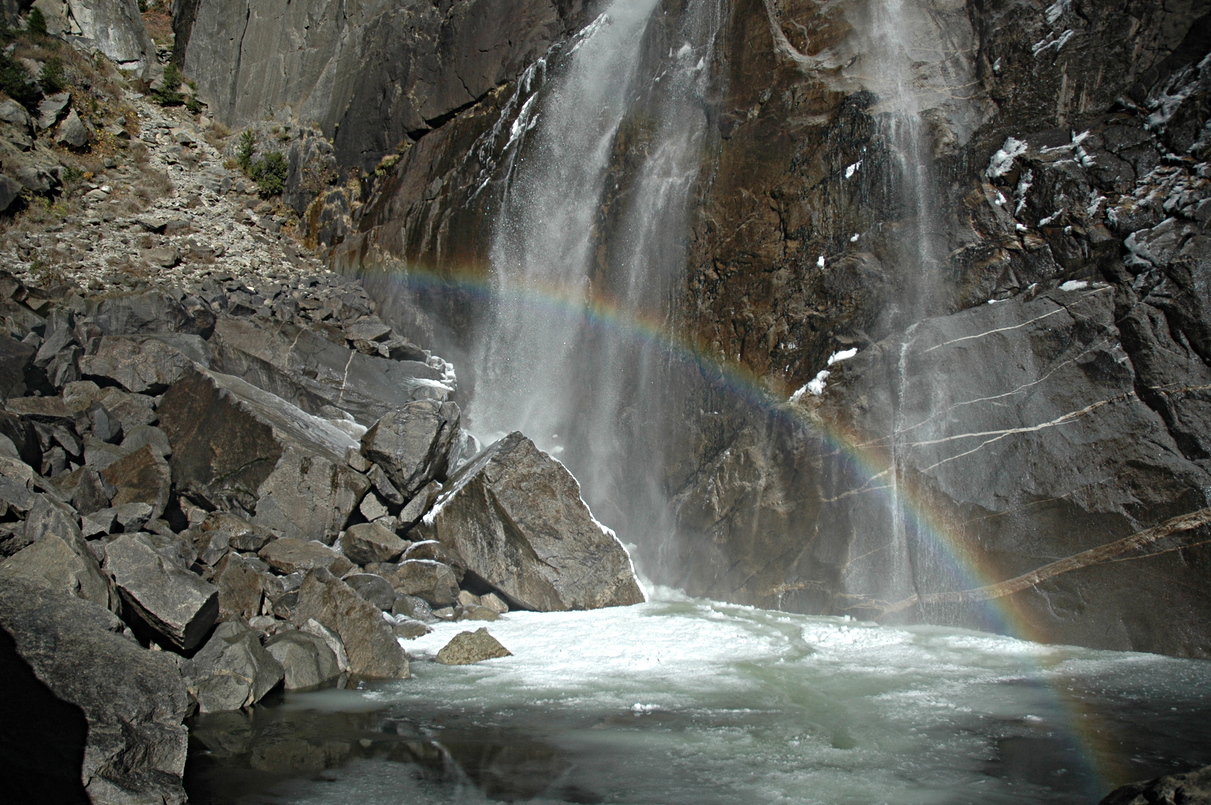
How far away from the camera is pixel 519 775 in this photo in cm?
506

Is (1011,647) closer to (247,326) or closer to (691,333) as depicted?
(691,333)

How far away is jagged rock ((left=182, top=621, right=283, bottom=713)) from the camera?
6.35 meters

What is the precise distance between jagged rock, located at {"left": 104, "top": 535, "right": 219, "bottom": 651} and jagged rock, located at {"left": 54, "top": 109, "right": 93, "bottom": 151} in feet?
77.9

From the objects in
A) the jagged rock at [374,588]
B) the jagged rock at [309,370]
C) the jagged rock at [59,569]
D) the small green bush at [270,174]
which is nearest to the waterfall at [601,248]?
the jagged rock at [309,370]

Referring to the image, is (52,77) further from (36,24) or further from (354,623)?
(354,623)

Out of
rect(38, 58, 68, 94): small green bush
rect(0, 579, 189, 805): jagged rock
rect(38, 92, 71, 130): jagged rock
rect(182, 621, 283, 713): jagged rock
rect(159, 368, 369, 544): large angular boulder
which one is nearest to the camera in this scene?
rect(0, 579, 189, 805): jagged rock

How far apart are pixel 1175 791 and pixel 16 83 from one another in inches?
1239

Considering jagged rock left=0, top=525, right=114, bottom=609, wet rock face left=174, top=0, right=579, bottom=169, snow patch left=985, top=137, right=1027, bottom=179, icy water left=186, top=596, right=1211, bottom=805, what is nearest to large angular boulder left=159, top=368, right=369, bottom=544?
icy water left=186, top=596, right=1211, bottom=805

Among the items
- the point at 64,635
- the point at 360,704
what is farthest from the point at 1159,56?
the point at 64,635

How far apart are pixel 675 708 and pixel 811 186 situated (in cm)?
909

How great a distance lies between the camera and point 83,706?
4684 millimetres

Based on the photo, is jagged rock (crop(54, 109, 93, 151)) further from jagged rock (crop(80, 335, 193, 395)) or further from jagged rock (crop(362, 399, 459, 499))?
jagged rock (crop(362, 399, 459, 499))

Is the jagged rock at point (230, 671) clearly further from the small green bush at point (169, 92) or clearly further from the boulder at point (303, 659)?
the small green bush at point (169, 92)

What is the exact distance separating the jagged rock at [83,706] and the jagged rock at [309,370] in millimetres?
10111
